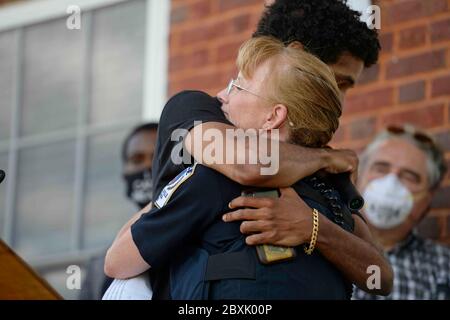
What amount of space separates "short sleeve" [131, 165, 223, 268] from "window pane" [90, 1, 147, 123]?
12.7 feet

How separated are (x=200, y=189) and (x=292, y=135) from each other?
333mm

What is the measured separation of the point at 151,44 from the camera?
796 cm

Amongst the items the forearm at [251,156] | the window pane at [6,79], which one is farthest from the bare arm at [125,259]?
the window pane at [6,79]

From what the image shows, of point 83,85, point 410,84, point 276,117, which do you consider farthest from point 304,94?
point 83,85

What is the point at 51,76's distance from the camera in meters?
8.41

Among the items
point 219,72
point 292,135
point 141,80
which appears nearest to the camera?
point 292,135

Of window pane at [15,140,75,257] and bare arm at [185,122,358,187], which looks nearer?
bare arm at [185,122,358,187]

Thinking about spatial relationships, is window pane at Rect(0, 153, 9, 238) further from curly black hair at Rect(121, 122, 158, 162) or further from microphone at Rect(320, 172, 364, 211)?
microphone at Rect(320, 172, 364, 211)

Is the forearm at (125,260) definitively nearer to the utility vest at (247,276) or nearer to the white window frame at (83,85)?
the utility vest at (247,276)

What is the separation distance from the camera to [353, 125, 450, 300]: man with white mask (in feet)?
21.2

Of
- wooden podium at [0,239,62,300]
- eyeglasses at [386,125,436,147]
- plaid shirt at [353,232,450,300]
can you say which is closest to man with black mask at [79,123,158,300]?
eyeglasses at [386,125,436,147]
